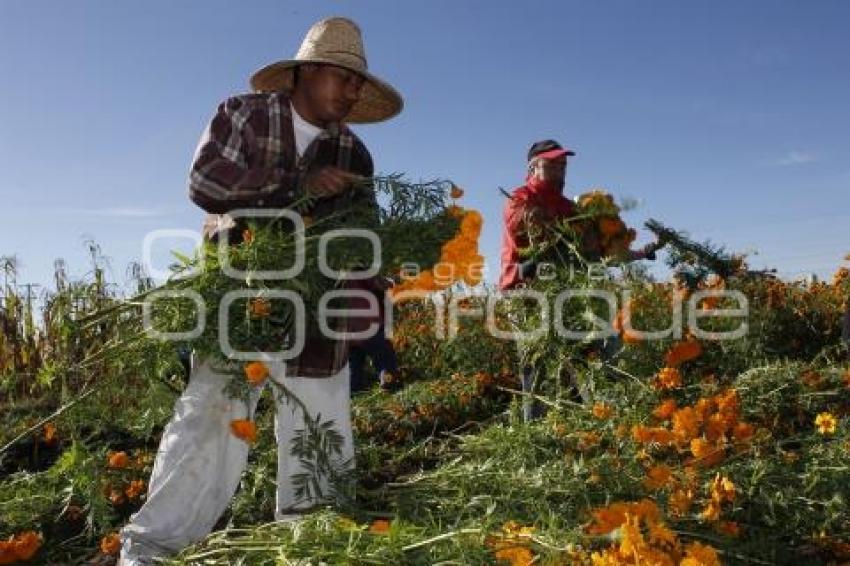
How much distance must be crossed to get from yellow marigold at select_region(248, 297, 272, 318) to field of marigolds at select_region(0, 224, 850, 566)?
0.35 metres

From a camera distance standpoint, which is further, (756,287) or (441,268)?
(756,287)

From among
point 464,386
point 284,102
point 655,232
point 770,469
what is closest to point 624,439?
point 770,469

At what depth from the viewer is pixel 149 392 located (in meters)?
2.80

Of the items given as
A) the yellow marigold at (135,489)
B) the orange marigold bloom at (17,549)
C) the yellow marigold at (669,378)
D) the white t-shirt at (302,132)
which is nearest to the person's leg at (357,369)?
the yellow marigold at (135,489)

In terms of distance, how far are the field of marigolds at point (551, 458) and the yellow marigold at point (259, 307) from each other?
0.35 m

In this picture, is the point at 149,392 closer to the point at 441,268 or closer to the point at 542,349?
the point at 441,268

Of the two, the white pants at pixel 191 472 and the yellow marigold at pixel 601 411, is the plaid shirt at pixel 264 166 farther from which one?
the yellow marigold at pixel 601 411

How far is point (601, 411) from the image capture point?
3.64 meters

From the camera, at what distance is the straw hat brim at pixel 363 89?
3.11 meters

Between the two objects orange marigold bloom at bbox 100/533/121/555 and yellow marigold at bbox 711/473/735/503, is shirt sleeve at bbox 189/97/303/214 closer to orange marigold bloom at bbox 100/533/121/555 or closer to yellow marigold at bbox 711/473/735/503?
orange marigold bloom at bbox 100/533/121/555

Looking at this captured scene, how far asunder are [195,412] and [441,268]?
102 centimetres

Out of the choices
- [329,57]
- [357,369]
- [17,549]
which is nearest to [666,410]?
[329,57]

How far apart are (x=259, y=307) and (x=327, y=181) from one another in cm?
50

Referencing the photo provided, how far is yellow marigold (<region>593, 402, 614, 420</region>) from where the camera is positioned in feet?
11.9
